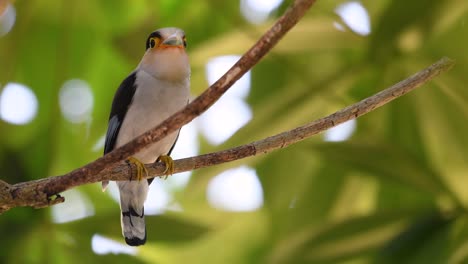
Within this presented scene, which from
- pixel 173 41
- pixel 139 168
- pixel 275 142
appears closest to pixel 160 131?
pixel 275 142

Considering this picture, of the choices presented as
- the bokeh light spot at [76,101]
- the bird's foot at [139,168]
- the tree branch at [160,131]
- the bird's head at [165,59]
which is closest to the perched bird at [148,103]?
the bird's head at [165,59]

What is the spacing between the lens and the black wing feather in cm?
237

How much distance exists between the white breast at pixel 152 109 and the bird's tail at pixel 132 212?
17cm

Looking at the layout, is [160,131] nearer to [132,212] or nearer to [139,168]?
[139,168]

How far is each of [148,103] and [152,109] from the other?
0.07 feet

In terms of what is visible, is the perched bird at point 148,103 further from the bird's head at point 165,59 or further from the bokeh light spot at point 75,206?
the bokeh light spot at point 75,206

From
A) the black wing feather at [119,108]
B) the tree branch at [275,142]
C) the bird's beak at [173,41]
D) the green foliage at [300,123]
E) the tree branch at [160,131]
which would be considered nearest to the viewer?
the tree branch at [160,131]

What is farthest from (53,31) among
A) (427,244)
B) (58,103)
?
(427,244)

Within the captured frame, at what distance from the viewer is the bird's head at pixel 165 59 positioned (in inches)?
91.4

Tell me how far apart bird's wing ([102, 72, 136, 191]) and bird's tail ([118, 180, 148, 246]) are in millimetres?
139

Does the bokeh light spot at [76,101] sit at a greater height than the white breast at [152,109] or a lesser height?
greater

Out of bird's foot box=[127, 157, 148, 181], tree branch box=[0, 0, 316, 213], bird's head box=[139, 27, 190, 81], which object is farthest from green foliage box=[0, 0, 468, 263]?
tree branch box=[0, 0, 316, 213]

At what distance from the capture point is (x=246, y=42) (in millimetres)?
2676

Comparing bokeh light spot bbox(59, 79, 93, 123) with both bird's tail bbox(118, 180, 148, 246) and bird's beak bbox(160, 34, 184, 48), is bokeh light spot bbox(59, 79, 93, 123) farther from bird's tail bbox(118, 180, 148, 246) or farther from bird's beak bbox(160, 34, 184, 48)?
bird's beak bbox(160, 34, 184, 48)
